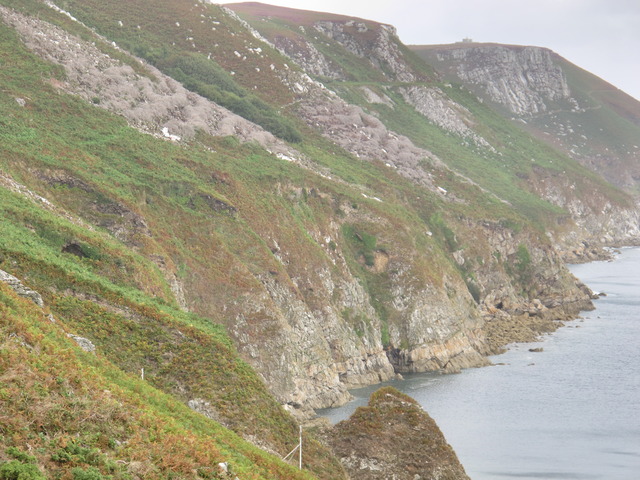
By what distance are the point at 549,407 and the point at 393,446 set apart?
116ft

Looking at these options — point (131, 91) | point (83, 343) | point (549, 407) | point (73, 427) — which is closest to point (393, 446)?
point (83, 343)

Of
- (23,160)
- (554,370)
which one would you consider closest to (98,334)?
(23,160)

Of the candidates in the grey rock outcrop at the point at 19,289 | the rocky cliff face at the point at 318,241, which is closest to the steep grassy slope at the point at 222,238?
the rocky cliff face at the point at 318,241

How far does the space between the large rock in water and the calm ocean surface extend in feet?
42.5

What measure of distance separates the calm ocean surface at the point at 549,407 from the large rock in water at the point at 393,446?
12942 millimetres

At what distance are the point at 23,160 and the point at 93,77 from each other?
3462 centimetres

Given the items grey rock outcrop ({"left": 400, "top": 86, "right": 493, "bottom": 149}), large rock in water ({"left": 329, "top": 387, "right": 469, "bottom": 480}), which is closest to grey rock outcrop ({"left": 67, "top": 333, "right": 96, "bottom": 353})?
large rock in water ({"left": 329, "top": 387, "right": 469, "bottom": 480})

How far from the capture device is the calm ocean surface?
201ft

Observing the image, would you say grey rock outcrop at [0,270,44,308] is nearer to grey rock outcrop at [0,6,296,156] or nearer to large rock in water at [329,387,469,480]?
large rock in water at [329,387,469,480]

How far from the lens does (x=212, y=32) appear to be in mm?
151375

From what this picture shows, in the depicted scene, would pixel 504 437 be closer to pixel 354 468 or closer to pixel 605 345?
pixel 354 468

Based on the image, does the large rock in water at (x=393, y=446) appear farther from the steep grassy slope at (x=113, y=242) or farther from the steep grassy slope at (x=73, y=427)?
the steep grassy slope at (x=73, y=427)

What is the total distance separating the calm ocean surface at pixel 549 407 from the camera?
61344mm

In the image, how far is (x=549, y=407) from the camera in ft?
251
